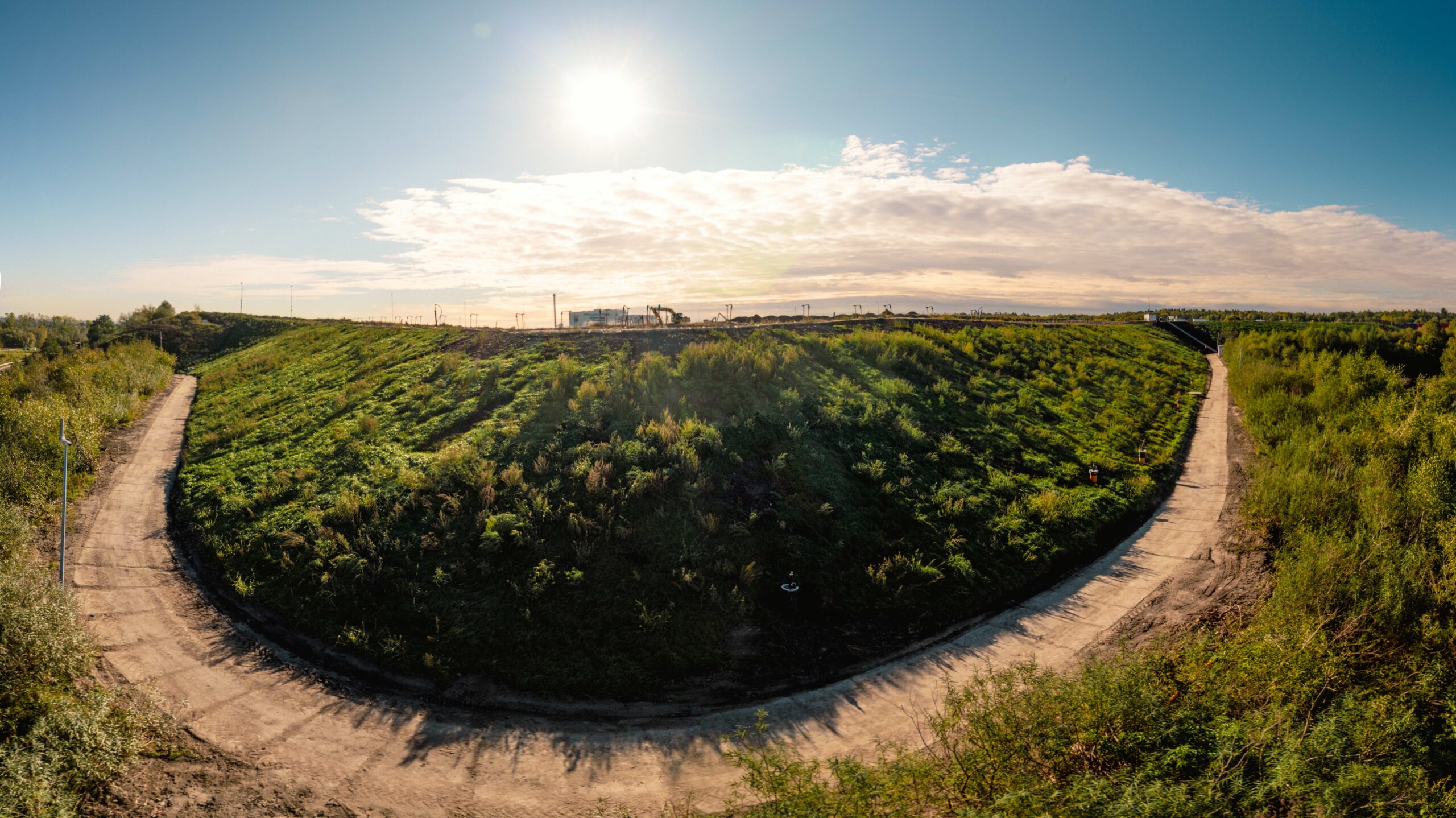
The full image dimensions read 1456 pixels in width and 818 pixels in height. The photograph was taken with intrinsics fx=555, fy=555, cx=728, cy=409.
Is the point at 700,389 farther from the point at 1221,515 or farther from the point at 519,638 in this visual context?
the point at 1221,515

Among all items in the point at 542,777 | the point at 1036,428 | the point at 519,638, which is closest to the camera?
the point at 542,777

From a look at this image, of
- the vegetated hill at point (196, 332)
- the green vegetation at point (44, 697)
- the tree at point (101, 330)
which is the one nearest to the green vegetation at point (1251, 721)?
the green vegetation at point (44, 697)

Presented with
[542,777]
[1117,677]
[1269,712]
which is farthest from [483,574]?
[1269,712]

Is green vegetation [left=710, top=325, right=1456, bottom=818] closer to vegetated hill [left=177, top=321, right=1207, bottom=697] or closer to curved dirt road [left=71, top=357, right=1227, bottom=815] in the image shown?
curved dirt road [left=71, top=357, right=1227, bottom=815]

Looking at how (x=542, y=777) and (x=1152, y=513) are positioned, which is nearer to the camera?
(x=542, y=777)

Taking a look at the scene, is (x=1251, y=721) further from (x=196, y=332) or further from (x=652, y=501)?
(x=196, y=332)
